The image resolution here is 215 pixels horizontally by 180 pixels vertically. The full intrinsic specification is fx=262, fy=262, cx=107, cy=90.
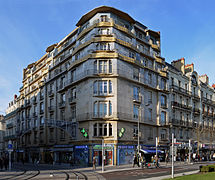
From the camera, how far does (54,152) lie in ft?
156

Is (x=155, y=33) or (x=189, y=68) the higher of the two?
(x=155, y=33)

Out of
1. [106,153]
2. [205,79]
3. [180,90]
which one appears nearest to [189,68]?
[205,79]

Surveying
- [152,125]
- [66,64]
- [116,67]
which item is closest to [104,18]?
[116,67]

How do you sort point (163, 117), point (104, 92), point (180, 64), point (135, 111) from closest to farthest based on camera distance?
point (104, 92) < point (135, 111) < point (163, 117) < point (180, 64)

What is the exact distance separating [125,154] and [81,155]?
252 inches

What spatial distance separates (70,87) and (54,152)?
12.8 meters

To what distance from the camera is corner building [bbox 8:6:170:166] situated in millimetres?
37406

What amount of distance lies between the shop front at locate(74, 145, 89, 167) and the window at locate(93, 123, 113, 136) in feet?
8.44

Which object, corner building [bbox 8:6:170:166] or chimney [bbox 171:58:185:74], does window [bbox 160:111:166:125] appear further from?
chimney [bbox 171:58:185:74]

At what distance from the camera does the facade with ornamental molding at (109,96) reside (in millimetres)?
37625

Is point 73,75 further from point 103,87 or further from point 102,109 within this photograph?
point 102,109

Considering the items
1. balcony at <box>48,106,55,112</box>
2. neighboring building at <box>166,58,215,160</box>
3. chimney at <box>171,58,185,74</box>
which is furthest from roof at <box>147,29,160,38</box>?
balcony at <box>48,106,55,112</box>

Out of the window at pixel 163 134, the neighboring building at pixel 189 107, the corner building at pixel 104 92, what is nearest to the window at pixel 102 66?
the corner building at pixel 104 92

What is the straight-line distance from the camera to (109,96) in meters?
37.7
